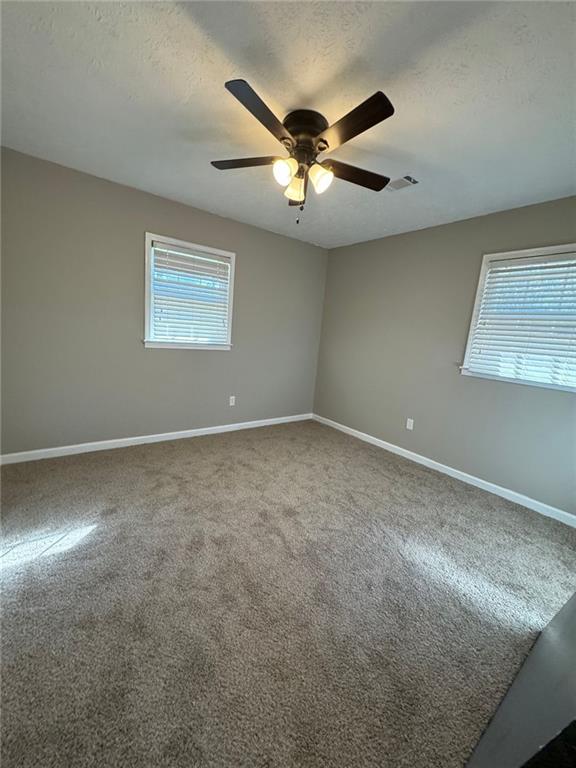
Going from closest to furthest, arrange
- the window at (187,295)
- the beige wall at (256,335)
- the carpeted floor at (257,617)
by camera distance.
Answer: the carpeted floor at (257,617) < the beige wall at (256,335) < the window at (187,295)

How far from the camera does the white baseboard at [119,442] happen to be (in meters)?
2.76

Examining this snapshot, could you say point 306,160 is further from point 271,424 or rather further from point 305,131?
point 271,424

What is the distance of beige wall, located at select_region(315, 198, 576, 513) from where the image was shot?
2590mm

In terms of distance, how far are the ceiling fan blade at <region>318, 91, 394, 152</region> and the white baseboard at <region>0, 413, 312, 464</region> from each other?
315cm

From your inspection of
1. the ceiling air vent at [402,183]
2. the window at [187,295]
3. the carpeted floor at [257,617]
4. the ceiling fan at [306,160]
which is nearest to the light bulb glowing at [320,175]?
the ceiling fan at [306,160]

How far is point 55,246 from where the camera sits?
2.66 m

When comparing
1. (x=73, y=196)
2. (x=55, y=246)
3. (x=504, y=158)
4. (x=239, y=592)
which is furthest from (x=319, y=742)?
(x=73, y=196)

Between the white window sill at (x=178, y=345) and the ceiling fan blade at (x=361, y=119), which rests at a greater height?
the ceiling fan blade at (x=361, y=119)

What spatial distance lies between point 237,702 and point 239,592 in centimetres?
48

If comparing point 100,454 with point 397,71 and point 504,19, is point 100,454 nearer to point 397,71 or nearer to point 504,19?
point 397,71

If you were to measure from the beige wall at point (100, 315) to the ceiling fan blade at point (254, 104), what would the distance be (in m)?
2.03

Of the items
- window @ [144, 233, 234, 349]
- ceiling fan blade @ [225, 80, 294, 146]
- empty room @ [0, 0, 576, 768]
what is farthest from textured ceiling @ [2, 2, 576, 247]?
window @ [144, 233, 234, 349]

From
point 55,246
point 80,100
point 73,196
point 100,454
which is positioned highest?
point 80,100

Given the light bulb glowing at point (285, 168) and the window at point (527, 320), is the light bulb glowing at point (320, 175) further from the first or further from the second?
the window at point (527, 320)
